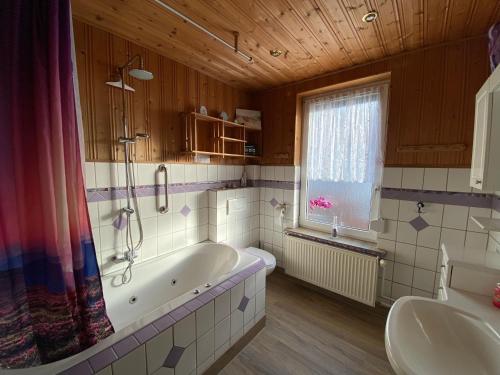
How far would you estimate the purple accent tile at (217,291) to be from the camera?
1.40 meters

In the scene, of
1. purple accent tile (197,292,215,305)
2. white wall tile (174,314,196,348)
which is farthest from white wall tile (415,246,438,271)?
white wall tile (174,314,196,348)

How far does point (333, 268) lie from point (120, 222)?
201 cm

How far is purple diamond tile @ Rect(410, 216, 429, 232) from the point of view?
1810 millimetres

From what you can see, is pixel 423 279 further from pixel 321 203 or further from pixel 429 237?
pixel 321 203

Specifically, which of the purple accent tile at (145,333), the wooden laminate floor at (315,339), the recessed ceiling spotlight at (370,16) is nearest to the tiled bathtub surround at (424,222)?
the wooden laminate floor at (315,339)

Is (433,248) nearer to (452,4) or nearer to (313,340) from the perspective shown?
(313,340)

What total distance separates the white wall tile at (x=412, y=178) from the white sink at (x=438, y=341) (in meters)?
1.13

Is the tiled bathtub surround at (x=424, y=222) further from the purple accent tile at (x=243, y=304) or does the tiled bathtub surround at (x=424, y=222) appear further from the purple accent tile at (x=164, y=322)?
the purple accent tile at (x=164, y=322)

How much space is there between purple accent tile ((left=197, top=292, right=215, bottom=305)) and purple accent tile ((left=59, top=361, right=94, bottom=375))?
1.86ft

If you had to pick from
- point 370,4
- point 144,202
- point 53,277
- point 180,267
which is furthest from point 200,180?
point 370,4

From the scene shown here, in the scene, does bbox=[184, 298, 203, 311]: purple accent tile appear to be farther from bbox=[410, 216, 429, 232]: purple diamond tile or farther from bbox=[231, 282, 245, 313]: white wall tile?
bbox=[410, 216, 429, 232]: purple diamond tile

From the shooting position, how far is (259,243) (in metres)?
2.95

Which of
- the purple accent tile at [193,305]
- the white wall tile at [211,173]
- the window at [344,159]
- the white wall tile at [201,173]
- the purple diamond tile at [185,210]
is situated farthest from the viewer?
the white wall tile at [211,173]

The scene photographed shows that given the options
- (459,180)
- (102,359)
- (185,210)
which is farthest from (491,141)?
(185,210)
